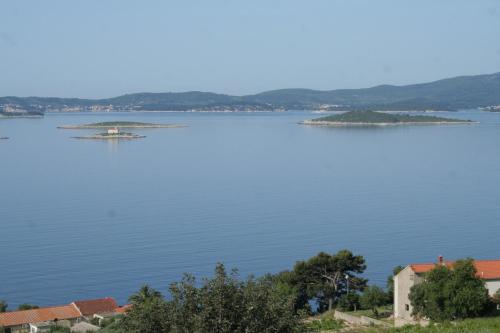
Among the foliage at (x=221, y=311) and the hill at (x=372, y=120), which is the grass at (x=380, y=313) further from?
the hill at (x=372, y=120)

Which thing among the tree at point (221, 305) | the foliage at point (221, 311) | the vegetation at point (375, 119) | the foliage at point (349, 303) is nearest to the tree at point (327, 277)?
the foliage at point (349, 303)

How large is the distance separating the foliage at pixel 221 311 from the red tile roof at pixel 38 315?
6137 mm

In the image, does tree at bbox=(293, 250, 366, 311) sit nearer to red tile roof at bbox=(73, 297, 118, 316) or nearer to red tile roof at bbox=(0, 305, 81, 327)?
red tile roof at bbox=(73, 297, 118, 316)

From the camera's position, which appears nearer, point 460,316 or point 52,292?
point 460,316

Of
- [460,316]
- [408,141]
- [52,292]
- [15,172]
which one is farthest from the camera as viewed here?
[408,141]

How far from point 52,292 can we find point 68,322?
2201 mm

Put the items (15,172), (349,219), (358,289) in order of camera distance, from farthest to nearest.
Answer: (15,172), (349,219), (358,289)

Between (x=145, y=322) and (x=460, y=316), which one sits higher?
(x=145, y=322)

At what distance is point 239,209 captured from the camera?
898 inches

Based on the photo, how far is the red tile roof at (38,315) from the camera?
467 inches

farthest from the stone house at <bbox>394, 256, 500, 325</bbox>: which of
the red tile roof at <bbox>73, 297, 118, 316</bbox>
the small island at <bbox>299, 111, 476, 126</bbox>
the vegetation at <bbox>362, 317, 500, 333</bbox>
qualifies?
the small island at <bbox>299, 111, 476, 126</bbox>

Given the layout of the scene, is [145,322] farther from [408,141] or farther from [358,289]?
[408,141]

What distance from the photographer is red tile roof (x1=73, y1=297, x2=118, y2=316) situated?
12359 mm

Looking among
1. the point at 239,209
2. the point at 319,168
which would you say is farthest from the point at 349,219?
the point at 319,168
